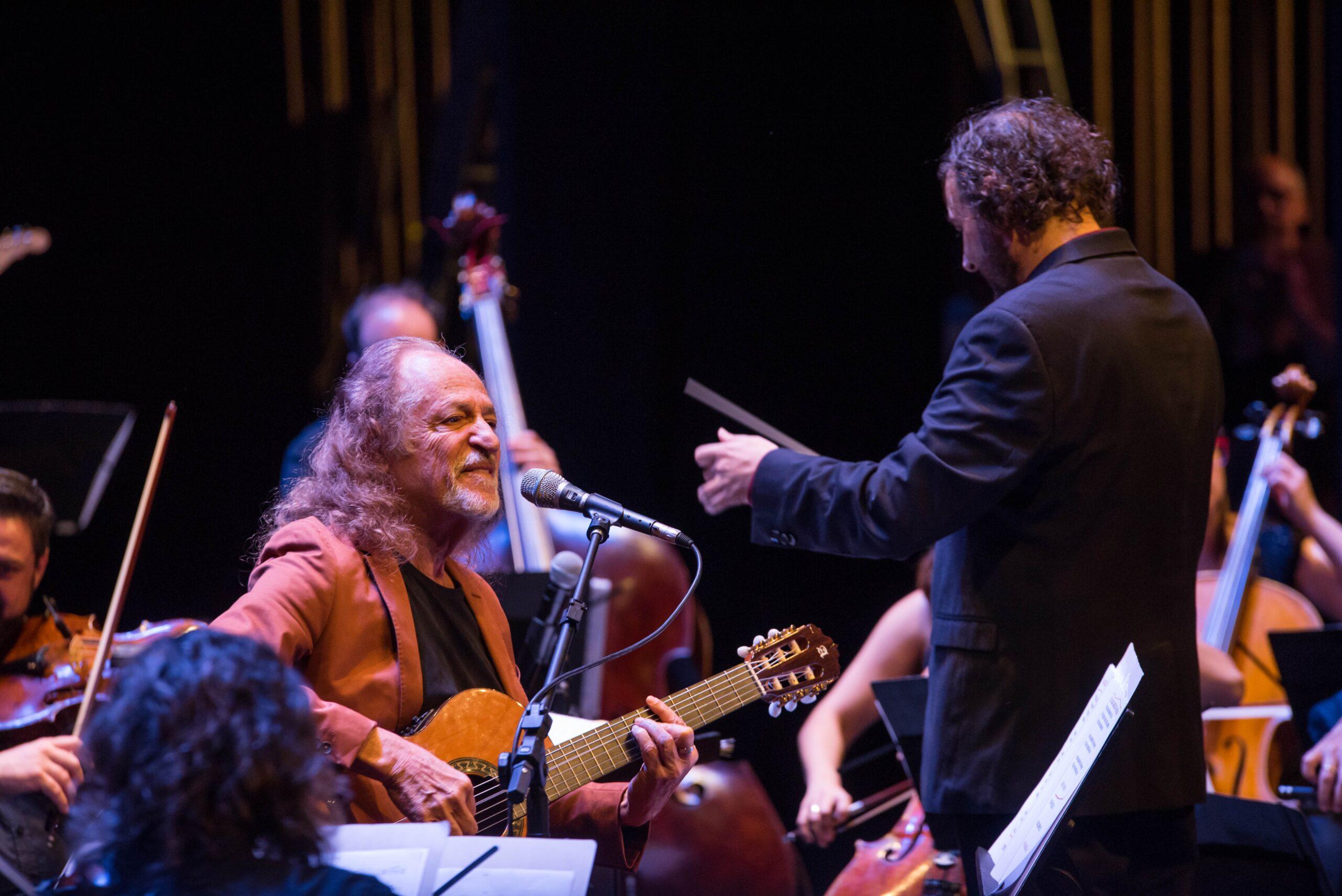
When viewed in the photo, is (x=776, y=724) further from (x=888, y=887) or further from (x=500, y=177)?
(x=500, y=177)

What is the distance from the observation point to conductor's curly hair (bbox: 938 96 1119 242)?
7.96 ft

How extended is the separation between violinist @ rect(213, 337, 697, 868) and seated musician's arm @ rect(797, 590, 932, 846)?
40.2 inches

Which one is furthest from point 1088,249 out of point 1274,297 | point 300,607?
point 1274,297

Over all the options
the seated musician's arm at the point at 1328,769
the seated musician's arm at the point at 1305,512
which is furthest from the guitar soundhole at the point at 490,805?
the seated musician's arm at the point at 1305,512

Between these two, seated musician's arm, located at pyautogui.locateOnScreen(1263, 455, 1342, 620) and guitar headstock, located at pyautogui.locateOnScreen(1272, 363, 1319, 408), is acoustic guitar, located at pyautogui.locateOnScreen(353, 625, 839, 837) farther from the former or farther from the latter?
guitar headstock, located at pyautogui.locateOnScreen(1272, 363, 1319, 408)

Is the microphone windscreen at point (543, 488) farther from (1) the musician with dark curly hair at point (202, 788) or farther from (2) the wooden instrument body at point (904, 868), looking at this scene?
(2) the wooden instrument body at point (904, 868)

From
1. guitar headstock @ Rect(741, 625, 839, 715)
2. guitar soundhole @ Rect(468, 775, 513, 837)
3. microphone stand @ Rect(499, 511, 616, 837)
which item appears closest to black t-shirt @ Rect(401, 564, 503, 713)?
guitar soundhole @ Rect(468, 775, 513, 837)

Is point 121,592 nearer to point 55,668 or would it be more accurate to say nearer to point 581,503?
point 55,668

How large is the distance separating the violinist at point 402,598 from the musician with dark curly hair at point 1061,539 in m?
0.52

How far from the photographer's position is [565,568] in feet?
8.56

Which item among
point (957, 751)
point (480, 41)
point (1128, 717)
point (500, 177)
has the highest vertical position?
point (480, 41)

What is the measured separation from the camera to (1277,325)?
16.1 feet

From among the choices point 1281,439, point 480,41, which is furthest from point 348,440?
point 1281,439

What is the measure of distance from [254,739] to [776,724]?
2.86m
